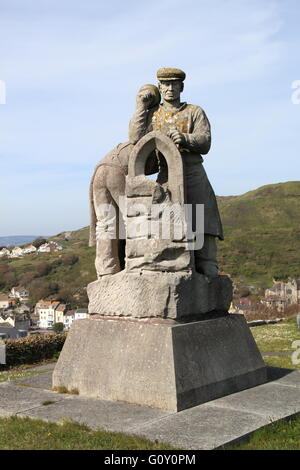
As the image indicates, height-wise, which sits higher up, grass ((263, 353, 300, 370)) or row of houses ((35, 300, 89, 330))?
grass ((263, 353, 300, 370))

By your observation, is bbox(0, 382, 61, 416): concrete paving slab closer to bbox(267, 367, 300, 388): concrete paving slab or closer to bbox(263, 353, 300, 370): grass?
bbox(267, 367, 300, 388): concrete paving slab

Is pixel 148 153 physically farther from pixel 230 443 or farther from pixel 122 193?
pixel 230 443

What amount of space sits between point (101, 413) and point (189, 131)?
2965 mm

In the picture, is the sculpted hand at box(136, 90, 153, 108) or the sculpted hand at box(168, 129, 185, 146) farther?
the sculpted hand at box(136, 90, 153, 108)

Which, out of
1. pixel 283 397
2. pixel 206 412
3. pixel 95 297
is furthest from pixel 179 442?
pixel 95 297

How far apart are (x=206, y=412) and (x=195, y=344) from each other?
69 centimetres

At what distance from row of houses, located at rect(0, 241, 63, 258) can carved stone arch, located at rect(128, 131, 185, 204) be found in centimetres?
8391

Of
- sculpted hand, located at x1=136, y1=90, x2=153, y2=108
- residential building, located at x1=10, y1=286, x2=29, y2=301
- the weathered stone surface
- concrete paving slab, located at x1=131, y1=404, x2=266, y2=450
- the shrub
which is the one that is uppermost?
sculpted hand, located at x1=136, y1=90, x2=153, y2=108

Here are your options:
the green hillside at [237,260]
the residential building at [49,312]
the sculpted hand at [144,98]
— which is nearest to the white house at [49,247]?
the green hillside at [237,260]

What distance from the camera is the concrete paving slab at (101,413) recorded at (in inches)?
178

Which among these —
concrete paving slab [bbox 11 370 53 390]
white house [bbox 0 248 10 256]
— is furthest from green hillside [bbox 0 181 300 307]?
concrete paving slab [bbox 11 370 53 390]

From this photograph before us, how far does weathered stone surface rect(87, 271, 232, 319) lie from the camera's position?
5.29 metres

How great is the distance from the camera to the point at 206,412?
481cm

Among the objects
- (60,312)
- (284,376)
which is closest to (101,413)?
(284,376)
